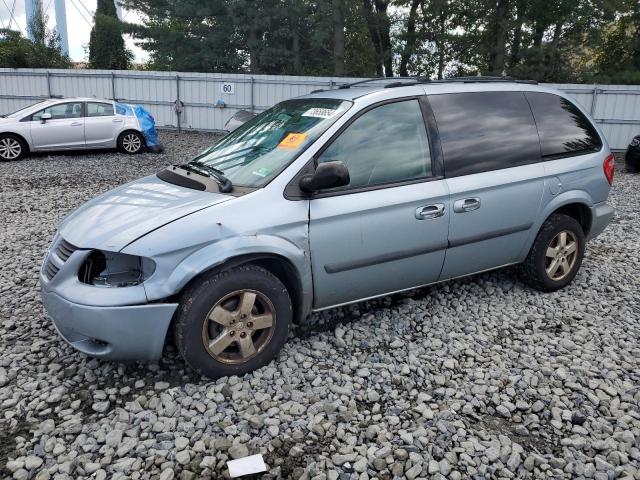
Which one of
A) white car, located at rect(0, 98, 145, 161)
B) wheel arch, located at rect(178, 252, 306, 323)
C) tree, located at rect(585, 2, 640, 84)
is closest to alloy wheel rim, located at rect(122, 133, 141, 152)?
white car, located at rect(0, 98, 145, 161)

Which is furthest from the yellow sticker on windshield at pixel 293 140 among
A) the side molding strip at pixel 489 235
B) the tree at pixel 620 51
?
the tree at pixel 620 51

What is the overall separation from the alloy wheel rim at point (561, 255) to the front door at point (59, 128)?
35.9 feet

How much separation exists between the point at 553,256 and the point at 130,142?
1091 cm

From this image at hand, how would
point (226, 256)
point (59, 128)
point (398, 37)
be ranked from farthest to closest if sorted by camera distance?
point (398, 37) → point (59, 128) → point (226, 256)

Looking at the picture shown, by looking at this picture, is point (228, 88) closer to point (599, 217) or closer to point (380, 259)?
point (599, 217)

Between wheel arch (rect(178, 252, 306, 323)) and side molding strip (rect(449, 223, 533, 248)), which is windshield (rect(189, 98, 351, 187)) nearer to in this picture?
wheel arch (rect(178, 252, 306, 323))

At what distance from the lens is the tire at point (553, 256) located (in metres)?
4.55

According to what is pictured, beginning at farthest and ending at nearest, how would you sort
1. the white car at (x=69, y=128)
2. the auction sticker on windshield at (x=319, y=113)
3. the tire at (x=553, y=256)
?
the white car at (x=69, y=128)
the tire at (x=553, y=256)
the auction sticker on windshield at (x=319, y=113)

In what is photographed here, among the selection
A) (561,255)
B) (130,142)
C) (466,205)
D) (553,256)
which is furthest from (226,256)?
(130,142)

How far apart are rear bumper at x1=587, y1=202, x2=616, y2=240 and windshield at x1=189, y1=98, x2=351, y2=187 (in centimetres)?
259

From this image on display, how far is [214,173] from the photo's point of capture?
3730 millimetres

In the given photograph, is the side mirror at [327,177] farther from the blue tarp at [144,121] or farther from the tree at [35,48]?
the tree at [35,48]

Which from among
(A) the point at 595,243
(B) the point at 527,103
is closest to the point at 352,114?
(B) the point at 527,103

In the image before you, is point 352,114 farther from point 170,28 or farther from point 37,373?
point 170,28
